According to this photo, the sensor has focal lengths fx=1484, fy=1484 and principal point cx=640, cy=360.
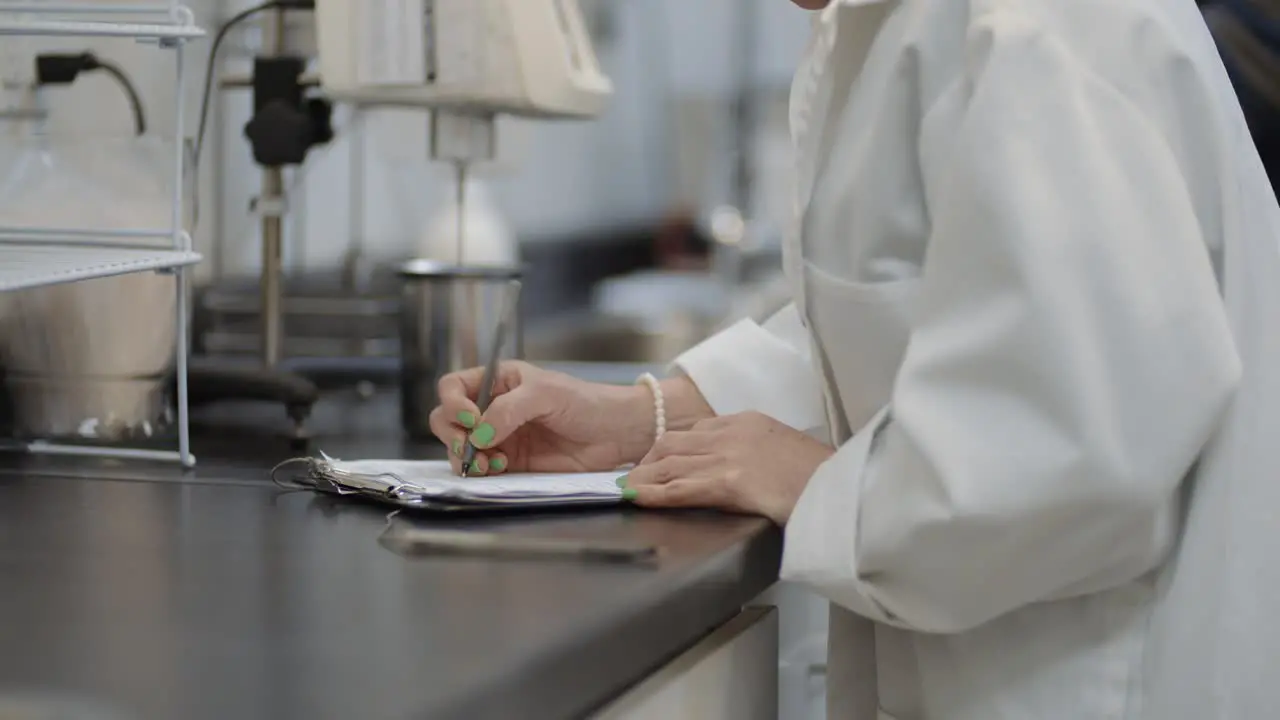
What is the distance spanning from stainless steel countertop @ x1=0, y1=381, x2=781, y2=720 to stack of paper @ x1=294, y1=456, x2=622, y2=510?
0.06 ft

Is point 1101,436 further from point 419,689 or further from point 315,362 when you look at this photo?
point 315,362

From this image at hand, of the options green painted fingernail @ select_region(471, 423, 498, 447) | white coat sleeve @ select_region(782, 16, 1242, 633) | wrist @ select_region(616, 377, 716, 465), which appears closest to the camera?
white coat sleeve @ select_region(782, 16, 1242, 633)

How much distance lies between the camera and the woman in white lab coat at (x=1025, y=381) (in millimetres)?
766

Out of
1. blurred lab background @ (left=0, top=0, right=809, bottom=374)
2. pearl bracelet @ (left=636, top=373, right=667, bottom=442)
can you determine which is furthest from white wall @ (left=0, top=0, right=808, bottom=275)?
pearl bracelet @ (left=636, top=373, right=667, bottom=442)

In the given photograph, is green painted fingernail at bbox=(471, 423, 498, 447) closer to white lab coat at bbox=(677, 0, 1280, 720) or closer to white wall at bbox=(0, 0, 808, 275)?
white lab coat at bbox=(677, 0, 1280, 720)

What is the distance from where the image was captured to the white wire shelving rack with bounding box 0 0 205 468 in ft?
3.51

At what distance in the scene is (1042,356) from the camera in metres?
0.76

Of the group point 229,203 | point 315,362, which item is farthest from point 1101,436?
point 229,203

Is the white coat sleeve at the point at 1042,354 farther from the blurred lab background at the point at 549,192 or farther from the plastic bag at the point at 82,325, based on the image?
the plastic bag at the point at 82,325

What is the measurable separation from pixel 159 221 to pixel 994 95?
766 millimetres

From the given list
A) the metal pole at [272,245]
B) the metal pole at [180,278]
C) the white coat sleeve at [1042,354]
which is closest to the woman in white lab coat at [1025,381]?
the white coat sleeve at [1042,354]

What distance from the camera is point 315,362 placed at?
177cm

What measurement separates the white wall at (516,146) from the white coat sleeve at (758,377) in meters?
0.59

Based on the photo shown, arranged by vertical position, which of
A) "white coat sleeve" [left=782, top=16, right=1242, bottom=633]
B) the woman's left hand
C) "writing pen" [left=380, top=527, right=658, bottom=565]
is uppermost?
"white coat sleeve" [left=782, top=16, right=1242, bottom=633]
